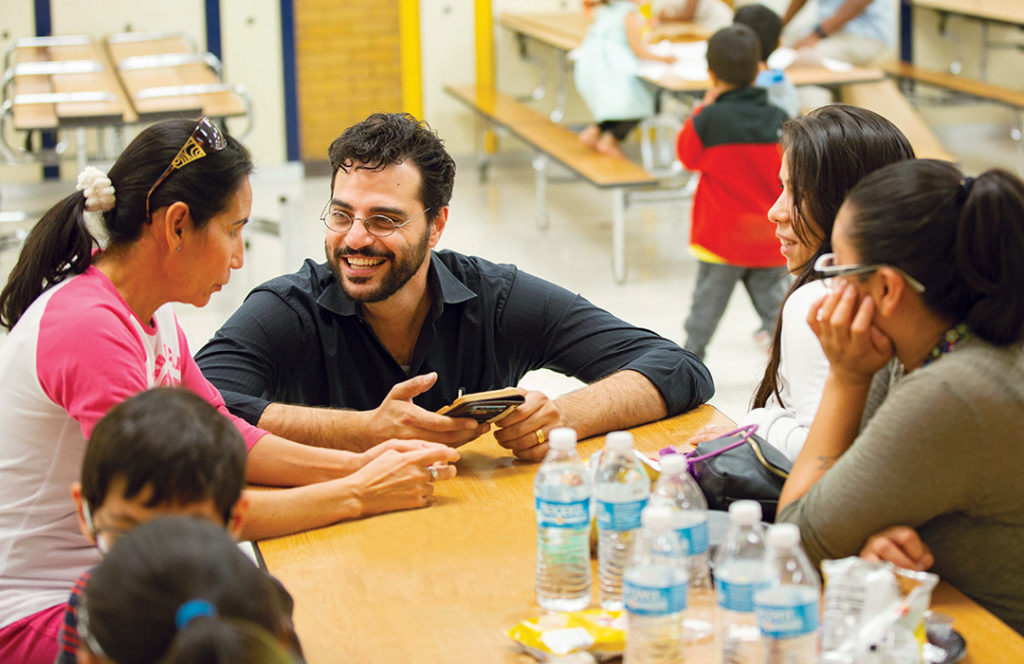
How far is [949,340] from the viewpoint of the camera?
165cm

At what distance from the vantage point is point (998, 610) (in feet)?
5.45

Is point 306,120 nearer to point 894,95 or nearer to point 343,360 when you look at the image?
point 894,95

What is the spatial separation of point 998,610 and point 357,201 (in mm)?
1414

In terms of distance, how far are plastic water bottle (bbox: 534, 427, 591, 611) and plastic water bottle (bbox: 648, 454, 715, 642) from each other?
104 millimetres

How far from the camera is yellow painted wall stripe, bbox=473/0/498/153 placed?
853cm

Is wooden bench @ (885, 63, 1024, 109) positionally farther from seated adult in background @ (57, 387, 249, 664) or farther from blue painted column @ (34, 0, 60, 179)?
seated adult in background @ (57, 387, 249, 664)

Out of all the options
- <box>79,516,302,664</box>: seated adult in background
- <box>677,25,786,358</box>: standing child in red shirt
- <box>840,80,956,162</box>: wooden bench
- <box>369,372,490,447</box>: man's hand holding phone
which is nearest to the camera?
<box>79,516,302,664</box>: seated adult in background

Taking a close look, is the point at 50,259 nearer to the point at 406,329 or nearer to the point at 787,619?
the point at 406,329

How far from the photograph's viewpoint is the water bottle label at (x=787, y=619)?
1338mm

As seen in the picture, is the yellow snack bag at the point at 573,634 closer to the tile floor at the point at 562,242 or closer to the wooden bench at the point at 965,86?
the tile floor at the point at 562,242

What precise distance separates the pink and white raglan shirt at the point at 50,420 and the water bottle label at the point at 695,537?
810mm

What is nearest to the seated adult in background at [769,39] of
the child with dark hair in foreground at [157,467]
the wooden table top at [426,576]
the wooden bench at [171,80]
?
the wooden bench at [171,80]

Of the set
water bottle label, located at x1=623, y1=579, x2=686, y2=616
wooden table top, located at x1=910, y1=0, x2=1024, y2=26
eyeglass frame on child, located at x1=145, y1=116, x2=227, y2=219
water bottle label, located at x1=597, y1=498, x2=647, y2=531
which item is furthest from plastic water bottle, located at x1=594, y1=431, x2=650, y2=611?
wooden table top, located at x1=910, y1=0, x2=1024, y2=26

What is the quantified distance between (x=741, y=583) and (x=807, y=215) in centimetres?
98
